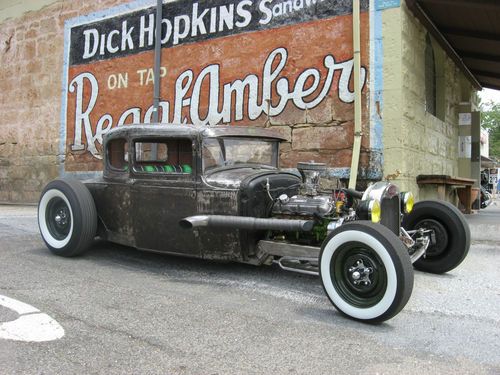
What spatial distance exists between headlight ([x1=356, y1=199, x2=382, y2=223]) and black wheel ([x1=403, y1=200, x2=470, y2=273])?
1147mm

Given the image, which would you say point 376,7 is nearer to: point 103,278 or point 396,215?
point 396,215

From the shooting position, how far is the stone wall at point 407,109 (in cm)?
720

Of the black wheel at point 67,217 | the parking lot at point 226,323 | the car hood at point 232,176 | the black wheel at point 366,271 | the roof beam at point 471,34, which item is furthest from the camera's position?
the roof beam at point 471,34

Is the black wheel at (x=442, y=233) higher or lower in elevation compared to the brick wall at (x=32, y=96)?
lower

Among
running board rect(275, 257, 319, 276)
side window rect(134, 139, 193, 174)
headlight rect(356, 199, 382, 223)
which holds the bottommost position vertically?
running board rect(275, 257, 319, 276)

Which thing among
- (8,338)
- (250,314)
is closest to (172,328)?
(250,314)

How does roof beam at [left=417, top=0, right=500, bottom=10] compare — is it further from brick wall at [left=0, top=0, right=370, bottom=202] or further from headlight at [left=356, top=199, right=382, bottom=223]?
brick wall at [left=0, top=0, right=370, bottom=202]

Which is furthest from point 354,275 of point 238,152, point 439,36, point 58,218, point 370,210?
point 439,36

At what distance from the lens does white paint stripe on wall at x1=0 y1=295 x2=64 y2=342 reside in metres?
2.93

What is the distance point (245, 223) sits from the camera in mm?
4082

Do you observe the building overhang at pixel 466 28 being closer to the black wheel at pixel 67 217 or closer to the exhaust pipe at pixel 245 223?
the exhaust pipe at pixel 245 223

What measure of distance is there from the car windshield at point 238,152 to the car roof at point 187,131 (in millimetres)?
61

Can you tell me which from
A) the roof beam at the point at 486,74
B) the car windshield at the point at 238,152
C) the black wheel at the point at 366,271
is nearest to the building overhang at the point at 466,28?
the roof beam at the point at 486,74

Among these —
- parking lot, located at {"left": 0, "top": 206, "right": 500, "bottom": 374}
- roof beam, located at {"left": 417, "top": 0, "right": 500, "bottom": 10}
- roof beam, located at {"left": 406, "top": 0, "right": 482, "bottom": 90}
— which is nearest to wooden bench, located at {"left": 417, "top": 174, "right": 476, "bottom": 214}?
roof beam, located at {"left": 417, "top": 0, "right": 500, "bottom": 10}
